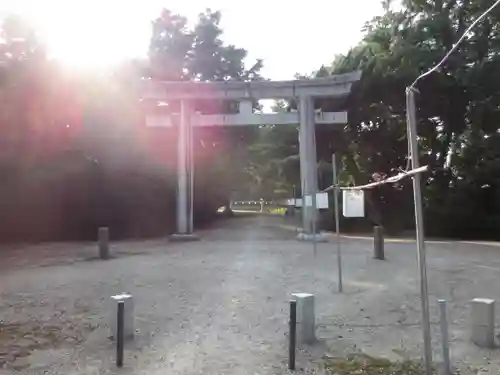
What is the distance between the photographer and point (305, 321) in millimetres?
5062

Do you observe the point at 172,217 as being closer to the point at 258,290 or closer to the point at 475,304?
the point at 258,290

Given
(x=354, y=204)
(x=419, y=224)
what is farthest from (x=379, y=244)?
(x=419, y=224)

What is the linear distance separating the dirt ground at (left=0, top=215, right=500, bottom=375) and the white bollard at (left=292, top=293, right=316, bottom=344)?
0.13 meters

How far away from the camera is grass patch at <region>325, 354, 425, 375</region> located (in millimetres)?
4223

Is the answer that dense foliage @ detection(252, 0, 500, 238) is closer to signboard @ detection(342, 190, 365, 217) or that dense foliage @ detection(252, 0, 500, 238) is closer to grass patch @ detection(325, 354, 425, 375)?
signboard @ detection(342, 190, 365, 217)

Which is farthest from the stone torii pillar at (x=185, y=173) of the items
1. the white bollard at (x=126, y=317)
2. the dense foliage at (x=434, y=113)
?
the white bollard at (x=126, y=317)

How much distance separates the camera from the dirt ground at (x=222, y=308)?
466cm

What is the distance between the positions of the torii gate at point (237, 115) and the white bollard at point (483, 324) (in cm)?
1155

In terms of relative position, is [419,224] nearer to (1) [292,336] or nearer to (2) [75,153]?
(1) [292,336]

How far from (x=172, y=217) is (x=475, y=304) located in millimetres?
17471

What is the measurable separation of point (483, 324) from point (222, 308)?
323cm

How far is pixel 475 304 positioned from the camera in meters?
5.07

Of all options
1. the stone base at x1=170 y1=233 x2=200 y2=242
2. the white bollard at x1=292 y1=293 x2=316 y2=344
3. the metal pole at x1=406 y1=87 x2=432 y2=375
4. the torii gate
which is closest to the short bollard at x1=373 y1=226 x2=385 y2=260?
the torii gate

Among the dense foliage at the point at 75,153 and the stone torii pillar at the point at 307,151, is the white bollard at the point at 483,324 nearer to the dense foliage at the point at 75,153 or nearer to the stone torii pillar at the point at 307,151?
the stone torii pillar at the point at 307,151
